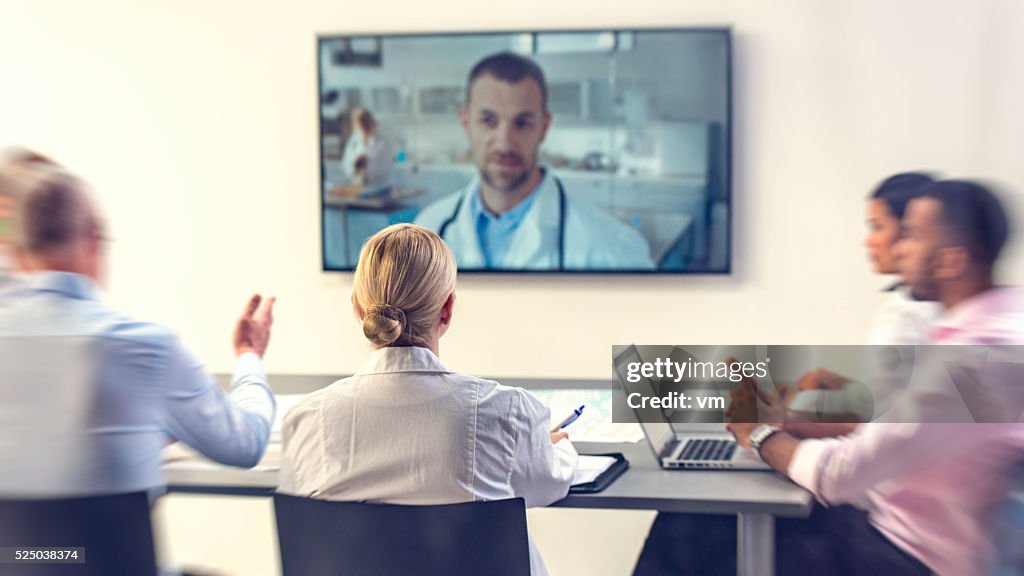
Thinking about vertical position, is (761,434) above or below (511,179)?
below

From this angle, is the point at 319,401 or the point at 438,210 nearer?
the point at 319,401

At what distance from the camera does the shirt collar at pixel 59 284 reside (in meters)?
1.32

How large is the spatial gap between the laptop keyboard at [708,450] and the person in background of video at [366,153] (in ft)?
5.15

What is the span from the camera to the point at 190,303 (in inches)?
121

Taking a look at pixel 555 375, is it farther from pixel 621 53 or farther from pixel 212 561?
pixel 212 561

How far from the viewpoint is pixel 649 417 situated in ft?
5.63

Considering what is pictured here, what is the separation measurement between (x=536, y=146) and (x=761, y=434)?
1.51 m

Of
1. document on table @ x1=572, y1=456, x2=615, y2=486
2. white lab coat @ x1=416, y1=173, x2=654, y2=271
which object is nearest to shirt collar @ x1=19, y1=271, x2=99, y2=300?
document on table @ x1=572, y1=456, x2=615, y2=486

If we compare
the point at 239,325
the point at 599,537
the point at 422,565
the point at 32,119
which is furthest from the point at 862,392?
the point at 32,119

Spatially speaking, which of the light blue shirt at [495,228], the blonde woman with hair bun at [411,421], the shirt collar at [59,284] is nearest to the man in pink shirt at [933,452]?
the blonde woman with hair bun at [411,421]

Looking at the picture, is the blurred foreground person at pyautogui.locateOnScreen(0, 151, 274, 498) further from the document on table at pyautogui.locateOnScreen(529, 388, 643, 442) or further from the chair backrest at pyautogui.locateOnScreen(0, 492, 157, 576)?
the document on table at pyautogui.locateOnScreen(529, 388, 643, 442)

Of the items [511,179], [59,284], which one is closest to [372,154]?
[511,179]

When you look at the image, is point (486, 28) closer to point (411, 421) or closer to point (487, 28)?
point (487, 28)

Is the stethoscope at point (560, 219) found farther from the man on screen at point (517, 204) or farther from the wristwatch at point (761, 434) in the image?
the wristwatch at point (761, 434)
